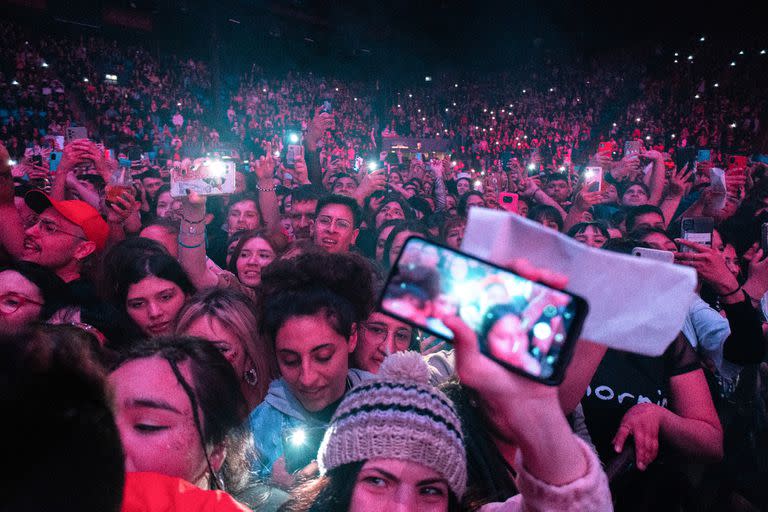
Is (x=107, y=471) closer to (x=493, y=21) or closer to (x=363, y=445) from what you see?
(x=363, y=445)

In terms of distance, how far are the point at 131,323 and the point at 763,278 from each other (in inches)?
152

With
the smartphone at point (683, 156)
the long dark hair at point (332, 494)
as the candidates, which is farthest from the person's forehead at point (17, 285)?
the smartphone at point (683, 156)

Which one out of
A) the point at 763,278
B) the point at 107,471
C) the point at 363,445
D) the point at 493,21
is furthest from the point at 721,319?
the point at 493,21

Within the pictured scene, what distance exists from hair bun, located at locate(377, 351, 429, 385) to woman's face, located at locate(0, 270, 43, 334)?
73.5 inches

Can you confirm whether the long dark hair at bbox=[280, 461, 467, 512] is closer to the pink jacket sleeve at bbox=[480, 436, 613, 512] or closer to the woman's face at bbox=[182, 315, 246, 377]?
the pink jacket sleeve at bbox=[480, 436, 613, 512]

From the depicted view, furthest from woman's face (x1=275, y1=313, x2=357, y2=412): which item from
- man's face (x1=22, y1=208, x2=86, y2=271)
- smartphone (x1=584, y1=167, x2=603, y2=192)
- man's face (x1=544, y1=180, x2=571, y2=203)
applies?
man's face (x1=544, y1=180, x2=571, y2=203)

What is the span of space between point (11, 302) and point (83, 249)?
2.91 feet

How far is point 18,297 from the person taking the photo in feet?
7.86

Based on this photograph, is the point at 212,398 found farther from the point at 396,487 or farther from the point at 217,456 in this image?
the point at 396,487

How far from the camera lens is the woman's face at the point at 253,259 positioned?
3510 millimetres

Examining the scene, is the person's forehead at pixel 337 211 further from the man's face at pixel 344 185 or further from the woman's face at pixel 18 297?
the woman's face at pixel 18 297

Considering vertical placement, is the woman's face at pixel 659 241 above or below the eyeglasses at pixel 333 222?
above

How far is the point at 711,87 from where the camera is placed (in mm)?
16484

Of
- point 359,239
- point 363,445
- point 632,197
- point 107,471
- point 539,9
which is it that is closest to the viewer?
point 107,471
